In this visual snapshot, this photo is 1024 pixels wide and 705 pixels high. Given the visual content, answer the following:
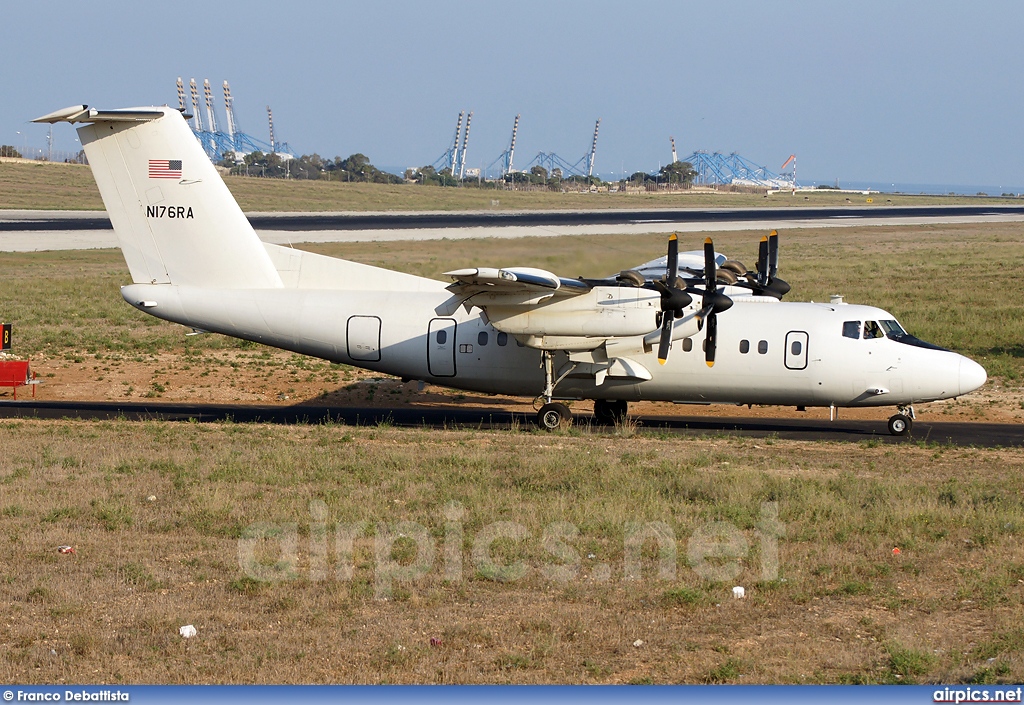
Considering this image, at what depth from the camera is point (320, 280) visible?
25641 millimetres

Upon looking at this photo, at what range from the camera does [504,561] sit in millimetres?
13875

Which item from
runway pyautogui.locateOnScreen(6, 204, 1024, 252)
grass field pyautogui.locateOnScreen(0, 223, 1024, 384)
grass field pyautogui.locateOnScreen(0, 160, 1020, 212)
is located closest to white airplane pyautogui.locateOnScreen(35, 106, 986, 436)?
grass field pyautogui.locateOnScreen(0, 223, 1024, 384)

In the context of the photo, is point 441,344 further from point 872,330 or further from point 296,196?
point 296,196

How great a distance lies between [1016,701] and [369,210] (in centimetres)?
10203

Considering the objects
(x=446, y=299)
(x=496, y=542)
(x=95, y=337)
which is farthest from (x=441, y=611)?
(x=95, y=337)

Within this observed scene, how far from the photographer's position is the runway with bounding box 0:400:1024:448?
967 inches

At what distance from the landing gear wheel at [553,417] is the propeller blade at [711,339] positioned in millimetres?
3592

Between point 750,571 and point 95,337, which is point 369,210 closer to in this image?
point 95,337

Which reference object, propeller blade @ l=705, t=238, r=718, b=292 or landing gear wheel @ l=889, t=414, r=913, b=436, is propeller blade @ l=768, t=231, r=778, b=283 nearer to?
propeller blade @ l=705, t=238, r=718, b=292

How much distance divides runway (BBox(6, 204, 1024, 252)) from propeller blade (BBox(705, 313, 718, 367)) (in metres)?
26.2

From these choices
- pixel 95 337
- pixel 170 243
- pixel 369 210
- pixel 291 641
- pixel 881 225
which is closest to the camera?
pixel 291 641

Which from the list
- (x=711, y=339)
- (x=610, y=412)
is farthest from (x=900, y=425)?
(x=610, y=412)

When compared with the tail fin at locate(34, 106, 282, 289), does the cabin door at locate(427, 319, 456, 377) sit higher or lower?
lower

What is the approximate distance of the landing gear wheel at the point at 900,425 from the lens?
80.3ft
